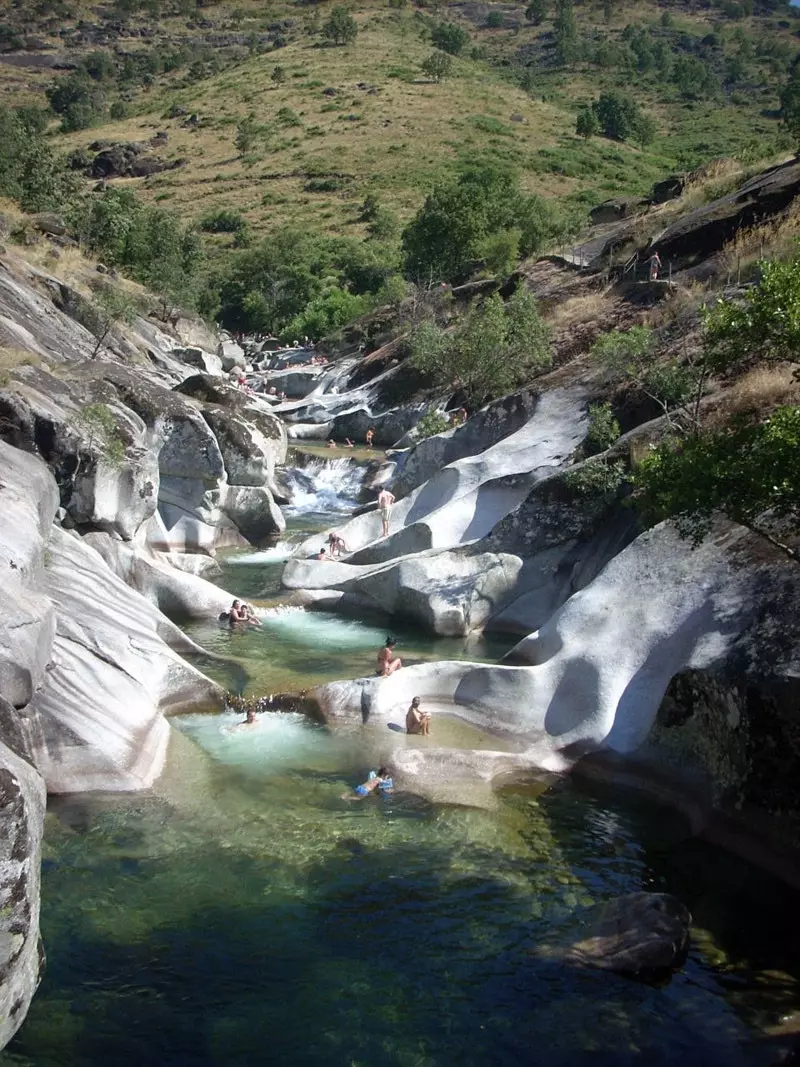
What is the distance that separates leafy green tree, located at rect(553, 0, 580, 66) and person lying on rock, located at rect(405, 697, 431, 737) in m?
169

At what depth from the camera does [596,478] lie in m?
21.3

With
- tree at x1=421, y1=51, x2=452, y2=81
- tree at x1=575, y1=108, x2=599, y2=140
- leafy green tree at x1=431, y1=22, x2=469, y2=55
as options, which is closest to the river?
A: tree at x1=575, y1=108, x2=599, y2=140

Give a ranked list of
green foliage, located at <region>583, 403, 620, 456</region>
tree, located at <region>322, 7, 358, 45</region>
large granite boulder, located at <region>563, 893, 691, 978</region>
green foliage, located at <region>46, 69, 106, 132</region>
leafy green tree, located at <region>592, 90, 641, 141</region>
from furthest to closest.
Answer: tree, located at <region>322, 7, 358, 45</region>, green foliage, located at <region>46, 69, 106, 132</region>, leafy green tree, located at <region>592, 90, 641, 141</region>, green foliage, located at <region>583, 403, 620, 456</region>, large granite boulder, located at <region>563, 893, 691, 978</region>

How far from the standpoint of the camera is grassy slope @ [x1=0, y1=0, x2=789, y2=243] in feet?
343

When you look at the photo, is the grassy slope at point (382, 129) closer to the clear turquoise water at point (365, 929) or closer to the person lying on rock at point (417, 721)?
the person lying on rock at point (417, 721)

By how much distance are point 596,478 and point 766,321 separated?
1107 centimetres

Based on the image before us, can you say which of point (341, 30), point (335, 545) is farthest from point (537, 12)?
point (335, 545)

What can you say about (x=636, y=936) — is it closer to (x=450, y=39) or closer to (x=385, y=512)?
(x=385, y=512)

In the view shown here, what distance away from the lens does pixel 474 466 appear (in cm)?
2711

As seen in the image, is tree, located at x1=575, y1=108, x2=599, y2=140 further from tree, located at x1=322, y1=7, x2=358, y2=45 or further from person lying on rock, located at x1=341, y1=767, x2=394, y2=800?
person lying on rock, located at x1=341, y1=767, x2=394, y2=800

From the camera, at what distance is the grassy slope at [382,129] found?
104562 mm

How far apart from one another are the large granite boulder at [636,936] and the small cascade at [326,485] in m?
26.8

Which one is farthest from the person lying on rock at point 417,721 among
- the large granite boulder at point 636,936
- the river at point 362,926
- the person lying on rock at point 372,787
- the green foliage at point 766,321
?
the green foliage at point 766,321

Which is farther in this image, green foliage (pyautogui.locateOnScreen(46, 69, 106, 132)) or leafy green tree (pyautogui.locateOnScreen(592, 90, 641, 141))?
green foliage (pyautogui.locateOnScreen(46, 69, 106, 132))
